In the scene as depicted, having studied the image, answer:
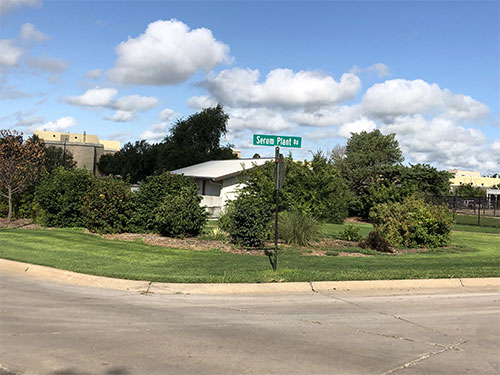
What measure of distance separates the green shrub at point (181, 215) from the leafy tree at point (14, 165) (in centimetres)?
721

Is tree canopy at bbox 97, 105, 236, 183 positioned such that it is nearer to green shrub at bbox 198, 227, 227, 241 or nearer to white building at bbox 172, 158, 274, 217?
white building at bbox 172, 158, 274, 217

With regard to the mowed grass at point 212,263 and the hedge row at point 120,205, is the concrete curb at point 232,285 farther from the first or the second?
the hedge row at point 120,205

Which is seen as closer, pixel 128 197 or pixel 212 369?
pixel 212 369

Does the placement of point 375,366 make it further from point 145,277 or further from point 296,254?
point 296,254

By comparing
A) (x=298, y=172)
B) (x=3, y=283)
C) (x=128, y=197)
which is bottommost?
(x=3, y=283)

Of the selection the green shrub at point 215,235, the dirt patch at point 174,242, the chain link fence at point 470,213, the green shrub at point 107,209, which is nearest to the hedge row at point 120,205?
the green shrub at point 107,209

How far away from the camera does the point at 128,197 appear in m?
17.6

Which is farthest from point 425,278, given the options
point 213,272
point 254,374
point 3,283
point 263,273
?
point 3,283

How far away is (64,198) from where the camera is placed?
18.2m

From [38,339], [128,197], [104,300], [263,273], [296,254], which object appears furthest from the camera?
[128,197]

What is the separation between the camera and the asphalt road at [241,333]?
5141 mm

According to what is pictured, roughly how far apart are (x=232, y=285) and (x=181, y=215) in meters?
6.89

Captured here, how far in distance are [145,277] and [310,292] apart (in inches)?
133

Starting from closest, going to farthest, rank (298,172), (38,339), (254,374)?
(254,374) < (38,339) < (298,172)
